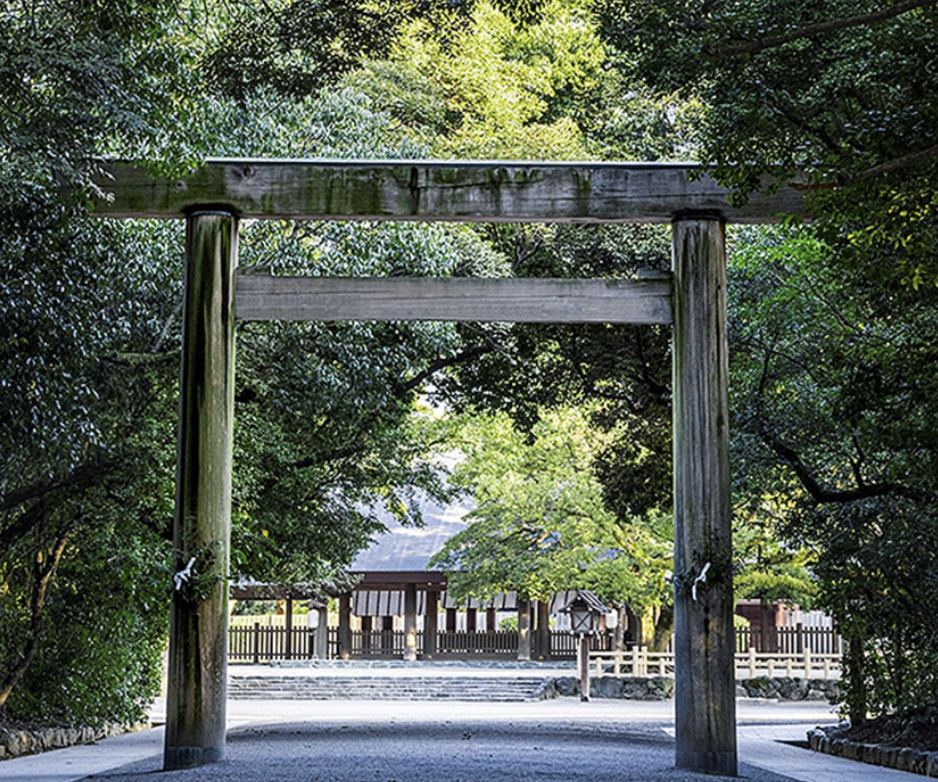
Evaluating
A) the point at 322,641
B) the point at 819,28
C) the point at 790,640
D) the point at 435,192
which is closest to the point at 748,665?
the point at 790,640

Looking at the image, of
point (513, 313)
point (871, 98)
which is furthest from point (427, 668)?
point (871, 98)

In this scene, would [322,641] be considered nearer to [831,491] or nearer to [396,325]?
[396,325]

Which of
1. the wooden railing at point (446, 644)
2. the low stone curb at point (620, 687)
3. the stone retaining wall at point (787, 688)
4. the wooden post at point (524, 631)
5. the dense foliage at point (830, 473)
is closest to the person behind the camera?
the dense foliage at point (830, 473)

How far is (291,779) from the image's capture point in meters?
6.88

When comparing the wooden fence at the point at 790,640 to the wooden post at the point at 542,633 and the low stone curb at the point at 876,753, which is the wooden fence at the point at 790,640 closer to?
the wooden post at the point at 542,633

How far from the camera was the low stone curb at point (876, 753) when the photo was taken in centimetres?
990

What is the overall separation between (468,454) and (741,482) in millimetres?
15373

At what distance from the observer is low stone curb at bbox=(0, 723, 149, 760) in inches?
414

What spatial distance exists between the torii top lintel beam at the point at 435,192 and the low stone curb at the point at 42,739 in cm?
481

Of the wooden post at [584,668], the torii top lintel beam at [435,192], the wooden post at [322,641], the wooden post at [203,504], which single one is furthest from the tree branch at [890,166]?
the wooden post at [322,641]

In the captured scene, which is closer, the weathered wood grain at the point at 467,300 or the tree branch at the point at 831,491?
the weathered wood grain at the point at 467,300

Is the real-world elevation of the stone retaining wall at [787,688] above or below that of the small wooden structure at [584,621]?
below

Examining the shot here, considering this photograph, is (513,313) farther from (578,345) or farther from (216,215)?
(578,345)

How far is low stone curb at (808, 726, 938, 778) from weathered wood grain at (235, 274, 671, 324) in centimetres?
428
